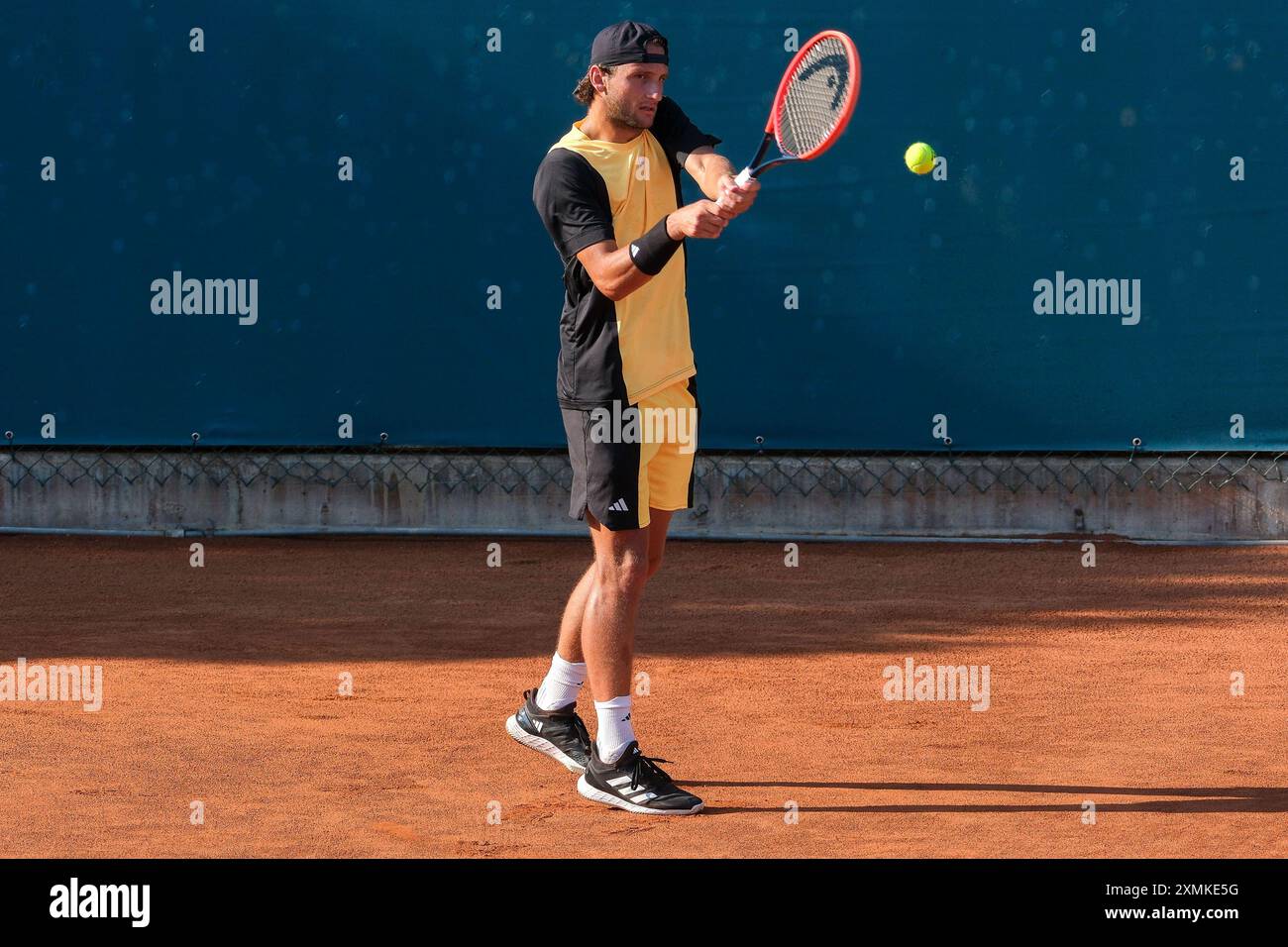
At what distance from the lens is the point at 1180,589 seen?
7676 mm

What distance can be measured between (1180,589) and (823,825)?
13.4 ft

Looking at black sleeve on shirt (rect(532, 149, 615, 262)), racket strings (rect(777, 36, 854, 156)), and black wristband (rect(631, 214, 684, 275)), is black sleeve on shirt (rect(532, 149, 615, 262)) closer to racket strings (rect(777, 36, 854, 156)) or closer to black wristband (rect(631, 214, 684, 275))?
black wristband (rect(631, 214, 684, 275))

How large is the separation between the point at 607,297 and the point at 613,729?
1129mm

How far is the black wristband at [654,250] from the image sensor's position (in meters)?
4.04

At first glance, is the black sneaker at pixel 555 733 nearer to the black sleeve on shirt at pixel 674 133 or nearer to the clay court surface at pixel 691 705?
the clay court surface at pixel 691 705

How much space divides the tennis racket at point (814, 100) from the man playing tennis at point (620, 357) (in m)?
0.21

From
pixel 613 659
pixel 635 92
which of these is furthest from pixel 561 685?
pixel 635 92

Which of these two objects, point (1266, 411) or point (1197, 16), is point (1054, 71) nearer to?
point (1197, 16)

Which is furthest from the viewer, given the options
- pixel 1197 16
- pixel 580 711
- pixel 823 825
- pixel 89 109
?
pixel 89 109

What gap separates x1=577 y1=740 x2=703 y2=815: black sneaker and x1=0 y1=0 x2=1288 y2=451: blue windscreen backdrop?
4.72 meters

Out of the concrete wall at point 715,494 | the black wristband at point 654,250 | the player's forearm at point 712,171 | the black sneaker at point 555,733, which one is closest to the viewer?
the black wristband at point 654,250

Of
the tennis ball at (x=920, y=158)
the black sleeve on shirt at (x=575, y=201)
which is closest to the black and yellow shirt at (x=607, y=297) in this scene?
the black sleeve on shirt at (x=575, y=201)

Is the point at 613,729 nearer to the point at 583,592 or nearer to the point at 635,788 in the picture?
the point at 635,788

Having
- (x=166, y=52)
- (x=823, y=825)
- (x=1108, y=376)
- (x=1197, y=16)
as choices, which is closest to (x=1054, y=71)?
(x=1197, y=16)
